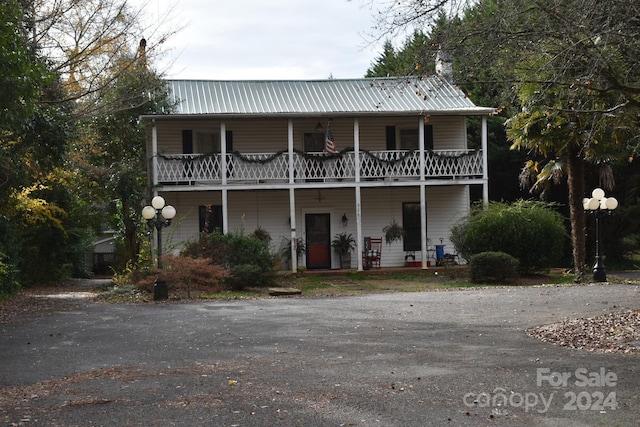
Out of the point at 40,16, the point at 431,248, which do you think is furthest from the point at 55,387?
the point at 431,248

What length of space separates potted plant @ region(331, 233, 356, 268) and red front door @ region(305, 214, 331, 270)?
51 cm

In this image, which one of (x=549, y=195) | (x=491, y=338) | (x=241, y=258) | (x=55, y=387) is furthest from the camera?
(x=549, y=195)

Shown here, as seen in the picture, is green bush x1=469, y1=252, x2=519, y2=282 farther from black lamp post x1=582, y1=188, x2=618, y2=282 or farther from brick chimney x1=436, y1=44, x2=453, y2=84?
brick chimney x1=436, y1=44, x2=453, y2=84

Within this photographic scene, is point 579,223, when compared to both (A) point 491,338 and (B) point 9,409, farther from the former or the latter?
(B) point 9,409

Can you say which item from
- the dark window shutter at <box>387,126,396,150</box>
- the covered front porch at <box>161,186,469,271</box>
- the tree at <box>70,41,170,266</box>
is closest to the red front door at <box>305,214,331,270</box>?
the covered front porch at <box>161,186,469,271</box>

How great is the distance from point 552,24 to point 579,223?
13758 mm

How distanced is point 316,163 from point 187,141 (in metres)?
4.69

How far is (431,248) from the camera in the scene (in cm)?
2853

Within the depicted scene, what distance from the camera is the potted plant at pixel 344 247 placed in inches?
1085

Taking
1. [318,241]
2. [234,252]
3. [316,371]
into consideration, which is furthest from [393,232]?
[316,371]

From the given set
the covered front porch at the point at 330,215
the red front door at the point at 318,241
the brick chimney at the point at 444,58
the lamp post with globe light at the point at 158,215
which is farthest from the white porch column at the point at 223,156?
the brick chimney at the point at 444,58

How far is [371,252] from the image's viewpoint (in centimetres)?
2728

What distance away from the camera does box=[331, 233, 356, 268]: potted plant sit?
2756 centimetres

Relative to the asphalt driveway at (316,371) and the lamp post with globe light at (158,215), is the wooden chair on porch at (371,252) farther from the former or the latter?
the asphalt driveway at (316,371)
